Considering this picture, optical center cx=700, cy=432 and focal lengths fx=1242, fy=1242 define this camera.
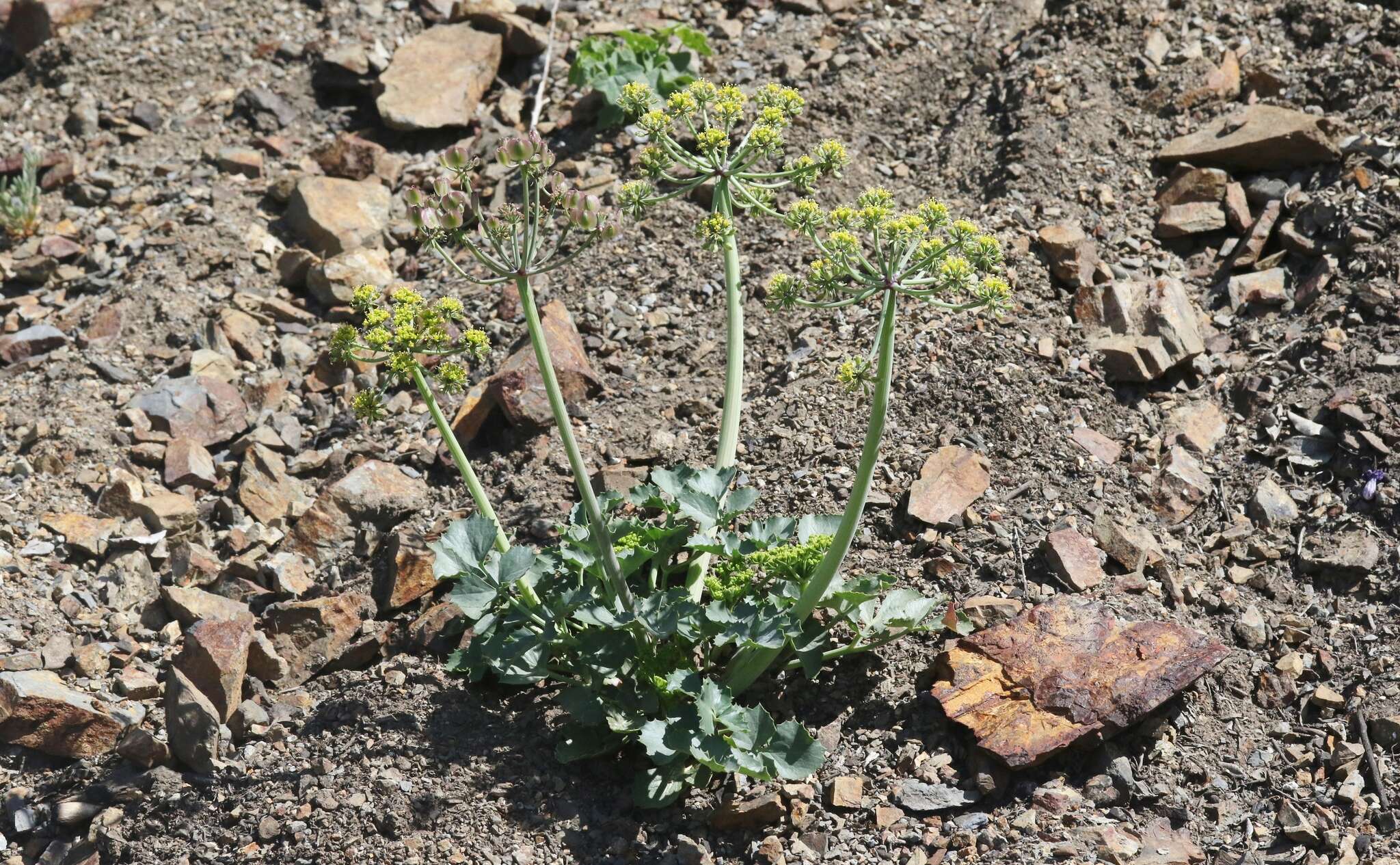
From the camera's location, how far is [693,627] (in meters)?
4.12

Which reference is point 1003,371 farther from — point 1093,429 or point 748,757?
point 748,757

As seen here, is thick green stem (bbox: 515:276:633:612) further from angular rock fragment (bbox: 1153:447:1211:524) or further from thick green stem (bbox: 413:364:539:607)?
angular rock fragment (bbox: 1153:447:1211:524)

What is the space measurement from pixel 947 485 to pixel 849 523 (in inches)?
54.9

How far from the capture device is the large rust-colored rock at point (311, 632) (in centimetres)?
498

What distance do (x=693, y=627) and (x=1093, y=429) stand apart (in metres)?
2.30

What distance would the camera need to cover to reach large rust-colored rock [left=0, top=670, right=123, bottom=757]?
15.3ft

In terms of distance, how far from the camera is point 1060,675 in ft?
14.3

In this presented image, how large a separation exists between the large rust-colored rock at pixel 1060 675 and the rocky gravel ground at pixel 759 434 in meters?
0.02

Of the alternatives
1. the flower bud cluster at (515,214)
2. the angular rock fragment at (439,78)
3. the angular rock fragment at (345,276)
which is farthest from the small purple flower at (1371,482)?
the angular rock fragment at (439,78)

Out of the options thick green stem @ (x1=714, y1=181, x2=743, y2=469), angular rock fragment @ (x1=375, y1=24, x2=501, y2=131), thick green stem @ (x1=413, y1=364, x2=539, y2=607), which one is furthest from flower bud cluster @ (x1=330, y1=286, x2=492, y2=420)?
angular rock fragment @ (x1=375, y1=24, x2=501, y2=131)

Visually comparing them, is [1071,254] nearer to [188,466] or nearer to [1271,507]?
[1271,507]

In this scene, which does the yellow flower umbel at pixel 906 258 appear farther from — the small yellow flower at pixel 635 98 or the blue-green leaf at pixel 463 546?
the blue-green leaf at pixel 463 546

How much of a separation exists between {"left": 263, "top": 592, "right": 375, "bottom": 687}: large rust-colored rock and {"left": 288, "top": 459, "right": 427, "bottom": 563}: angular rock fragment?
1.64 feet

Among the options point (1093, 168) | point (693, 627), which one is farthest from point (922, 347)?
point (693, 627)
